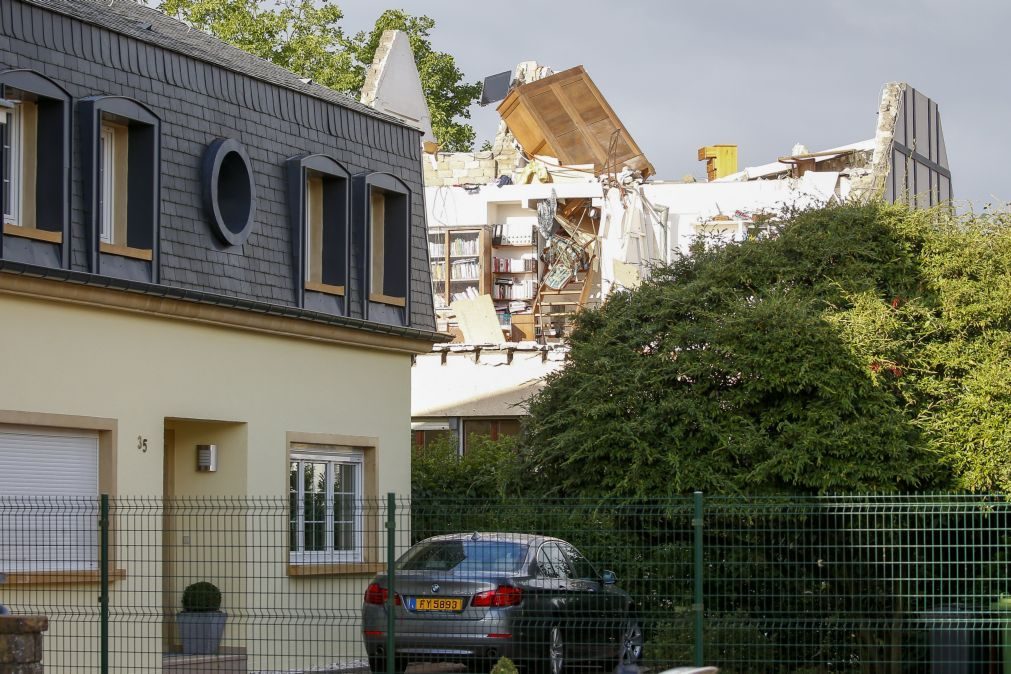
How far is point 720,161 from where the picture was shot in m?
46.8

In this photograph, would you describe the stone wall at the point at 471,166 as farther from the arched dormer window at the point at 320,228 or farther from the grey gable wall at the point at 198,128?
the arched dormer window at the point at 320,228

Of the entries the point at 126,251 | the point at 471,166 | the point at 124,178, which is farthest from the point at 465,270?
the point at 126,251

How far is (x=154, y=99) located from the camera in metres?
16.5

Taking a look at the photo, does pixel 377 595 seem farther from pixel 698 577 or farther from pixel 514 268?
pixel 514 268

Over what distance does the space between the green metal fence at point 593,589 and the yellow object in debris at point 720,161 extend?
31398 mm

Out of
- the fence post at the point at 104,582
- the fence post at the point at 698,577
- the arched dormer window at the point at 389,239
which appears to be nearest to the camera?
the fence post at the point at 698,577

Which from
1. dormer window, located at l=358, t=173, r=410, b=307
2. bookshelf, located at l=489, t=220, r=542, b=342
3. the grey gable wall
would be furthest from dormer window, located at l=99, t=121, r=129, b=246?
bookshelf, located at l=489, t=220, r=542, b=342

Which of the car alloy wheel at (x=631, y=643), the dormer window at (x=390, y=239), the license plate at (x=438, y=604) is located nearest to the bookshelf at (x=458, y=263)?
the dormer window at (x=390, y=239)

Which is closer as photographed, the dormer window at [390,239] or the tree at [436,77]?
the dormer window at [390,239]

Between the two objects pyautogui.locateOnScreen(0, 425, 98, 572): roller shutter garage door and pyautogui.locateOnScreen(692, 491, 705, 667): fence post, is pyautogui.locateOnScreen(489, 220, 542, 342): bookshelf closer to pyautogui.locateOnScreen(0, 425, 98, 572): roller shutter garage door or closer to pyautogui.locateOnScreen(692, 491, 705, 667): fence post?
pyautogui.locateOnScreen(0, 425, 98, 572): roller shutter garage door

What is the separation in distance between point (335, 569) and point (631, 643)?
548 centimetres

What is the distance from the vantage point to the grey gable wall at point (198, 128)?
15211 mm

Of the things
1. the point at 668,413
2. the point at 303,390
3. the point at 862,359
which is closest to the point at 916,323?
the point at 862,359

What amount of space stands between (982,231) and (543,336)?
17962 millimetres
